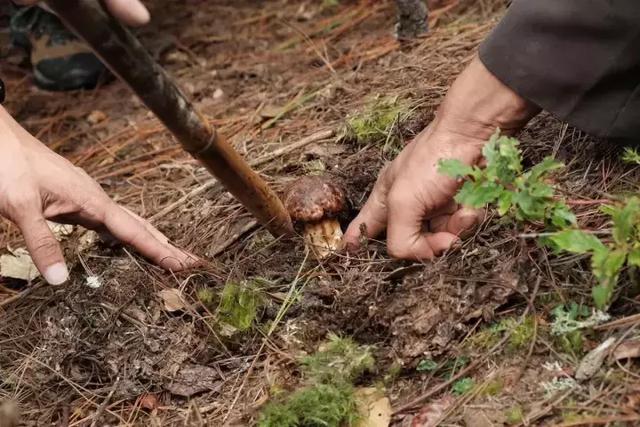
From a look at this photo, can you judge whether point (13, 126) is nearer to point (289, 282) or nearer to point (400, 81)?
point (289, 282)

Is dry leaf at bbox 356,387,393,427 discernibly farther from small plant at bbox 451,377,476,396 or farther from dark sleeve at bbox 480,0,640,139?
dark sleeve at bbox 480,0,640,139

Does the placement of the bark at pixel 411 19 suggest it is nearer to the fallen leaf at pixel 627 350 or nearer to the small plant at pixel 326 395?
the small plant at pixel 326 395

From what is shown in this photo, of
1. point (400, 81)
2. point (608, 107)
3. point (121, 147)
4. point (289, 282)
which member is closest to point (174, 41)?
point (121, 147)

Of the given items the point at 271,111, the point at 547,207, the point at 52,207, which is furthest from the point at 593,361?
the point at 271,111

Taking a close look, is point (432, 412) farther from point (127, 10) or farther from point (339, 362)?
point (127, 10)

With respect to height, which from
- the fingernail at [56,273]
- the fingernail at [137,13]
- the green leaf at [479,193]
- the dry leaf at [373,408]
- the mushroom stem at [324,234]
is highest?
the fingernail at [137,13]

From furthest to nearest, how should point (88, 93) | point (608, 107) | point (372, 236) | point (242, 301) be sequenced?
point (88, 93) → point (372, 236) → point (242, 301) → point (608, 107)

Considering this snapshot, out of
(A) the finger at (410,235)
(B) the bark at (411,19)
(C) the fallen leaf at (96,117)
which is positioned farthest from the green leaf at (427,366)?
(C) the fallen leaf at (96,117)

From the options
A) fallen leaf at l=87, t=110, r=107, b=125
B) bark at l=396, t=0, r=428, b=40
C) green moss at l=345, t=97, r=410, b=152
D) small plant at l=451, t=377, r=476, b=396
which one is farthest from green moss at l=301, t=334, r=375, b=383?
fallen leaf at l=87, t=110, r=107, b=125
